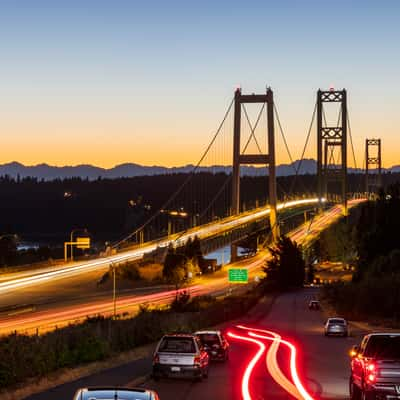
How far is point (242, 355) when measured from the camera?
33562 millimetres

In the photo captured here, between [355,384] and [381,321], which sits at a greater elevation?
[355,384]

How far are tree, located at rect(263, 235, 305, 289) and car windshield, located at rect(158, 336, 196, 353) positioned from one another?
3219 inches

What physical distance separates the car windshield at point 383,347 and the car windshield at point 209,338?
1180 cm

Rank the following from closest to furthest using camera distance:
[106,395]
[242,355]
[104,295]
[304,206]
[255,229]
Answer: [106,395] → [242,355] → [104,295] → [255,229] → [304,206]

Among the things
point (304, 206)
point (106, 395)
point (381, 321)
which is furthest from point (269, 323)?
point (304, 206)

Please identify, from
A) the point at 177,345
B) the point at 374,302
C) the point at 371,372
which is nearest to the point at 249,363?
the point at 177,345

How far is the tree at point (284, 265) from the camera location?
105625 mm

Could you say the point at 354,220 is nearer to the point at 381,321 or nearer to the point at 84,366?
the point at 381,321

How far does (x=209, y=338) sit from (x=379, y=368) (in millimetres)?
12981

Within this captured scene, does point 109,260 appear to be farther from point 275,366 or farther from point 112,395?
point 112,395

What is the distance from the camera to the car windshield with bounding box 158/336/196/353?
23000 millimetres

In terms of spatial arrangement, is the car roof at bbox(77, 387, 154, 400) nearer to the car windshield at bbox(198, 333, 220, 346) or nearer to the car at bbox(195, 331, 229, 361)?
the car at bbox(195, 331, 229, 361)

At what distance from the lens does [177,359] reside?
75.0 feet

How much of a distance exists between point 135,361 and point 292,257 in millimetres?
80699
